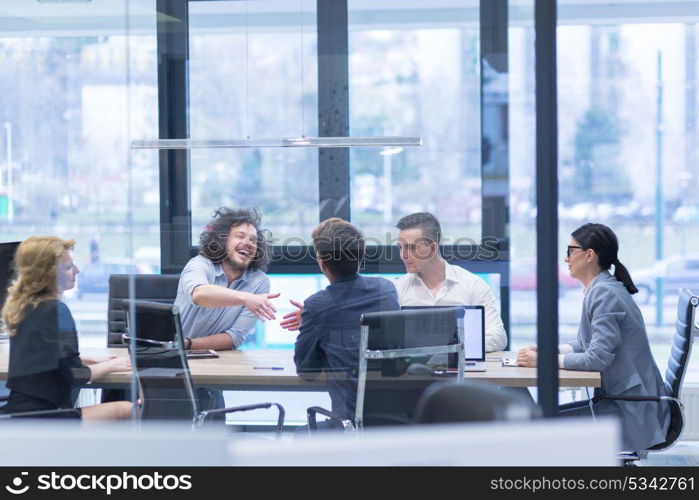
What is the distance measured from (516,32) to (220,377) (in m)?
2.47

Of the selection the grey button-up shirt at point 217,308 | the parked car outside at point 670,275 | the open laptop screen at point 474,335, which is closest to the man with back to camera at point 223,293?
the grey button-up shirt at point 217,308

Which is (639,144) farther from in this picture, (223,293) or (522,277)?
(223,293)

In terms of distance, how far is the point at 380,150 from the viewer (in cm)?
490

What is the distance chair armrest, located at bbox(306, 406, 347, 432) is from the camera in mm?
3570

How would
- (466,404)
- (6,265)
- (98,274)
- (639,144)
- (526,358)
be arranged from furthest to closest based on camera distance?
(639,144), (98,274), (6,265), (526,358), (466,404)

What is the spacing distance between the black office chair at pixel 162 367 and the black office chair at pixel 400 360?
0.41 m

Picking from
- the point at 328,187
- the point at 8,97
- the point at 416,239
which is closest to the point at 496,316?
the point at 416,239

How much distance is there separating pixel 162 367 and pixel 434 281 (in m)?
1.34

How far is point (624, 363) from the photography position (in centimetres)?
377

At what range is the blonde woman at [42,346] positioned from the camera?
3688 millimetres

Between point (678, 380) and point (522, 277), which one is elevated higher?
point (522, 277)

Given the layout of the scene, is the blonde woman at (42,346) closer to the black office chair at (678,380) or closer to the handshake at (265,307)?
the handshake at (265,307)

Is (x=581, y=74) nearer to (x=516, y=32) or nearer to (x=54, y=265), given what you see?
(x=516, y=32)

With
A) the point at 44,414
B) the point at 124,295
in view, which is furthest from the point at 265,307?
the point at 44,414
